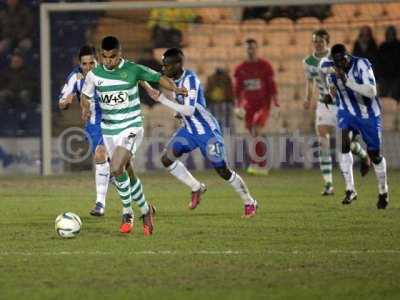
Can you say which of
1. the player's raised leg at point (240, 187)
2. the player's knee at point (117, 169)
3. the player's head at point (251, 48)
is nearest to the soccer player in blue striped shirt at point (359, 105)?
the player's raised leg at point (240, 187)

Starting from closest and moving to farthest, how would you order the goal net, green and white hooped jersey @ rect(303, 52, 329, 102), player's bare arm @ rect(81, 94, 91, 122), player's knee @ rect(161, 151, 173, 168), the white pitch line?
the white pitch line
player's bare arm @ rect(81, 94, 91, 122)
player's knee @ rect(161, 151, 173, 168)
green and white hooped jersey @ rect(303, 52, 329, 102)
the goal net

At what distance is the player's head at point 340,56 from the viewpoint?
13844 millimetres

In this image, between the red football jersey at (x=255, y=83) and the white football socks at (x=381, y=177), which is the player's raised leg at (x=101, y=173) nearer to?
the white football socks at (x=381, y=177)

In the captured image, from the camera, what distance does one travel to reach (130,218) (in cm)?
1179

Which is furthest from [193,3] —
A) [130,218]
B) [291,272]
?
[291,272]

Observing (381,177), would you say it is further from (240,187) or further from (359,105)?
(240,187)

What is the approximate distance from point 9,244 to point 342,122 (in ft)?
17.4

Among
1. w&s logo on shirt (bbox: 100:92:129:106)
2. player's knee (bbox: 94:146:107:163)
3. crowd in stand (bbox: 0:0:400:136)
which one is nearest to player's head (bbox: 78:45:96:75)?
player's knee (bbox: 94:146:107:163)

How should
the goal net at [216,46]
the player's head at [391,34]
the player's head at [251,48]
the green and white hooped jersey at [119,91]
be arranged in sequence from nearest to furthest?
1. the green and white hooped jersey at [119,91]
2. the player's head at [251,48]
3. the player's head at [391,34]
4. the goal net at [216,46]

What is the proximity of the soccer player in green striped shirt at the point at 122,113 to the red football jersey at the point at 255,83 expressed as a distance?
960cm

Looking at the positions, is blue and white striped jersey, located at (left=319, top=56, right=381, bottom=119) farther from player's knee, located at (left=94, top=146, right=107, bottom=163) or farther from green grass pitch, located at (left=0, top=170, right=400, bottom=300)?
player's knee, located at (left=94, top=146, right=107, bottom=163)

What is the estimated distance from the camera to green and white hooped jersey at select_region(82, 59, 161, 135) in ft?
38.0

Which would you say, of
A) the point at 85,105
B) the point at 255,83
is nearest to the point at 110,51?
the point at 85,105

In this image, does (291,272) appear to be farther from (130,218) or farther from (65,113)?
(65,113)
